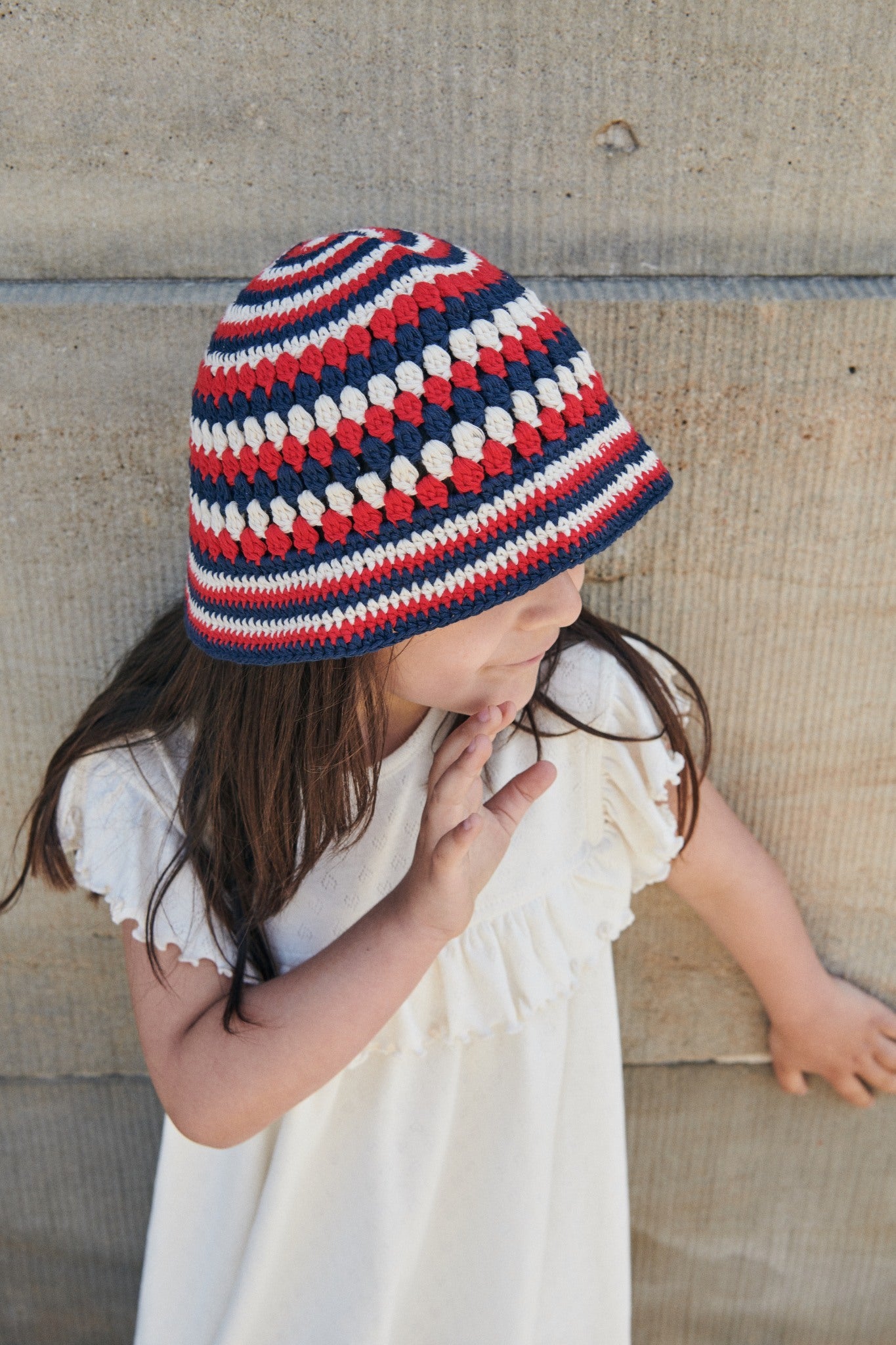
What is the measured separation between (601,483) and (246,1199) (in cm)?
115

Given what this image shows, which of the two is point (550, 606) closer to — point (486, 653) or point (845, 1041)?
point (486, 653)

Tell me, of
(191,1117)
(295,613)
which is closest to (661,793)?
(295,613)

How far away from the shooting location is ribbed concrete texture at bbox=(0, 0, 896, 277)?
4.37 feet

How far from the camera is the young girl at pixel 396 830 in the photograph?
3.18ft

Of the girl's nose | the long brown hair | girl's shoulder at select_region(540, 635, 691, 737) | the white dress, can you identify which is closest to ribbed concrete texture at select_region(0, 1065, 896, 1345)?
the white dress

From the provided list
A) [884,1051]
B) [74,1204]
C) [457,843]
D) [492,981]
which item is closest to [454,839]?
[457,843]

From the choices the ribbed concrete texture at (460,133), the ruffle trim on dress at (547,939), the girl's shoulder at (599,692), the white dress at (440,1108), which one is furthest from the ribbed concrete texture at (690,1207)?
the ribbed concrete texture at (460,133)

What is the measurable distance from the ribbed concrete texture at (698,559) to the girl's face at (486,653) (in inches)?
18.6

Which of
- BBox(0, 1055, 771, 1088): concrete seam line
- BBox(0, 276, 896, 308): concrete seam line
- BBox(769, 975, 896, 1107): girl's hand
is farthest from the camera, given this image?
BBox(0, 1055, 771, 1088): concrete seam line

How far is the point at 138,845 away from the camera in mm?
1276

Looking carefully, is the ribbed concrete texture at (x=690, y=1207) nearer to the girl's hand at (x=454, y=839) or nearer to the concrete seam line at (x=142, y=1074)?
the concrete seam line at (x=142, y=1074)

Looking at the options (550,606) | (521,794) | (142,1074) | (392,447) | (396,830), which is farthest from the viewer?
(142,1074)

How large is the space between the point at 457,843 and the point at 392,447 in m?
0.44

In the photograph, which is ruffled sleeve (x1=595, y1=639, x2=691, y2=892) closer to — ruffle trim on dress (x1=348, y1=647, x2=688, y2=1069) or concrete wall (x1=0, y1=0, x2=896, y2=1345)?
ruffle trim on dress (x1=348, y1=647, x2=688, y2=1069)
